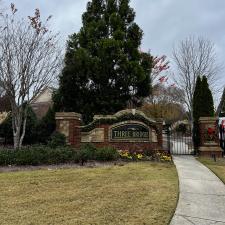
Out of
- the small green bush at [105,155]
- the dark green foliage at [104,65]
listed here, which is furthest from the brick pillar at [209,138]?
the small green bush at [105,155]

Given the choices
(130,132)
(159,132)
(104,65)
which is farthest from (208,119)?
(104,65)

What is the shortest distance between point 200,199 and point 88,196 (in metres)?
2.26

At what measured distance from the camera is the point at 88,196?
733 centimetres

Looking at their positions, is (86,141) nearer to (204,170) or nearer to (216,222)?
(204,170)

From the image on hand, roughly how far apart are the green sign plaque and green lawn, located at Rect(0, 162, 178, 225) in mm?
4782

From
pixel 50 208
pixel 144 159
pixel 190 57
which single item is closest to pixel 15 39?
pixel 144 159

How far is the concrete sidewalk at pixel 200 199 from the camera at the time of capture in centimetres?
585

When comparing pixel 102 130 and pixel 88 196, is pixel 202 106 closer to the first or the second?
pixel 102 130

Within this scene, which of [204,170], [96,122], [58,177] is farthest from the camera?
[96,122]

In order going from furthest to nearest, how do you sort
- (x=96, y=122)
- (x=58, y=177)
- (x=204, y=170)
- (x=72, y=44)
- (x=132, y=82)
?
(x=72, y=44) → (x=132, y=82) → (x=96, y=122) → (x=204, y=170) → (x=58, y=177)

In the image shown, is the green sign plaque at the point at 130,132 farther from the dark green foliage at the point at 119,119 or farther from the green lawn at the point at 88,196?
the green lawn at the point at 88,196

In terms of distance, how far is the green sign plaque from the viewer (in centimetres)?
1538

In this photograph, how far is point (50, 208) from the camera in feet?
21.1

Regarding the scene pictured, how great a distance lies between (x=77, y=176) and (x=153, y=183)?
84.2 inches
